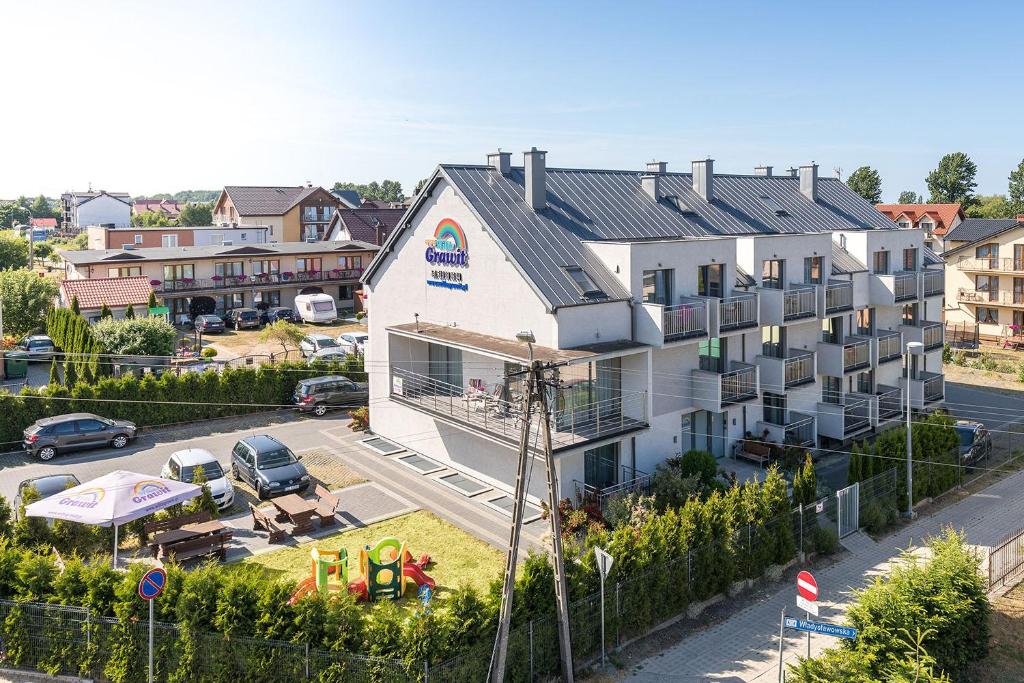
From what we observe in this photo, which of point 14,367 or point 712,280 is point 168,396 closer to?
point 14,367

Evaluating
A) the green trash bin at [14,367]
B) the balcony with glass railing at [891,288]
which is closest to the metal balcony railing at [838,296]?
the balcony with glass railing at [891,288]

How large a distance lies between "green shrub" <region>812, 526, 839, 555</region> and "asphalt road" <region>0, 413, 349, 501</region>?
657 inches

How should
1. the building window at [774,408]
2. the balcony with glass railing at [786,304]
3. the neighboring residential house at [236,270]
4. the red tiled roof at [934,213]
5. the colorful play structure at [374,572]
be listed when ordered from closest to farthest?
the colorful play structure at [374,572] → the balcony with glass railing at [786,304] → the building window at [774,408] → the neighboring residential house at [236,270] → the red tiled roof at [934,213]

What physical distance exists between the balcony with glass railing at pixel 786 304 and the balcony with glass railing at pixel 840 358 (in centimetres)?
192

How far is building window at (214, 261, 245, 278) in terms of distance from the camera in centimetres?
5550

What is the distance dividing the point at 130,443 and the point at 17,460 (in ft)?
11.4

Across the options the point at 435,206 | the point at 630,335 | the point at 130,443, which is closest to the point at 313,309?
the point at 130,443

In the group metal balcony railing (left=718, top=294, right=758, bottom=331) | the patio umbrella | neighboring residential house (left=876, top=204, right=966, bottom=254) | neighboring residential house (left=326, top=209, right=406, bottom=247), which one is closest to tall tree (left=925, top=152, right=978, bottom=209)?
neighboring residential house (left=876, top=204, right=966, bottom=254)

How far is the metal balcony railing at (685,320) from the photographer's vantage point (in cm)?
2392

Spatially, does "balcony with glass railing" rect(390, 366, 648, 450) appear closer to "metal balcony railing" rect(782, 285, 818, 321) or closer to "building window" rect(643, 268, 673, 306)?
"building window" rect(643, 268, 673, 306)

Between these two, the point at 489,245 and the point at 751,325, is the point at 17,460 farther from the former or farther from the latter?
the point at 751,325

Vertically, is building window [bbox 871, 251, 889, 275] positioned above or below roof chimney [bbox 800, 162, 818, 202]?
below

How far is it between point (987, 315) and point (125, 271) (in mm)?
54156

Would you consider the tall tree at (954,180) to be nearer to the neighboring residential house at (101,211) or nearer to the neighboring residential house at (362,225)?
the neighboring residential house at (362,225)
